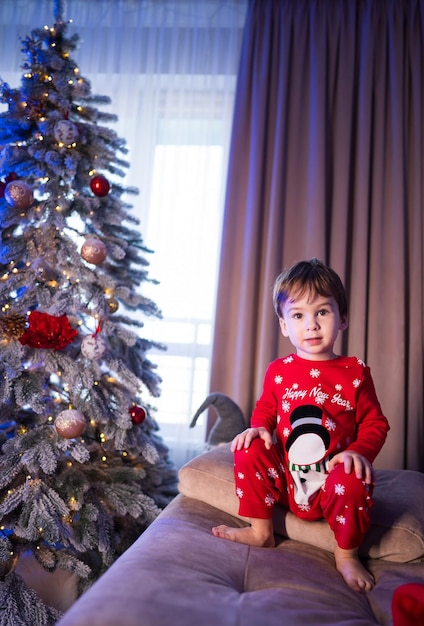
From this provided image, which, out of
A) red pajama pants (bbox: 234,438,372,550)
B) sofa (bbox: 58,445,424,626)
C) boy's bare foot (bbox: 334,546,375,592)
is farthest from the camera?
red pajama pants (bbox: 234,438,372,550)

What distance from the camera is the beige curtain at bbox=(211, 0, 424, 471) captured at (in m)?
2.86

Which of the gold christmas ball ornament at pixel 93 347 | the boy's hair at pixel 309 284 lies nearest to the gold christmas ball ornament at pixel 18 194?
the gold christmas ball ornament at pixel 93 347

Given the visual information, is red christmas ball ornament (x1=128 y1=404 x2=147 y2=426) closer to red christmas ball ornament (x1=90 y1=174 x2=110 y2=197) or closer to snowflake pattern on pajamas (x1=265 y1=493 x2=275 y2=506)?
snowflake pattern on pajamas (x1=265 y1=493 x2=275 y2=506)

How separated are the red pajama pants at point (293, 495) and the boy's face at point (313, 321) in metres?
0.32

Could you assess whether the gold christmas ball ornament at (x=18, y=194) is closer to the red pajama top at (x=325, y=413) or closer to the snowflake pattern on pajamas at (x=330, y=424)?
the red pajama top at (x=325, y=413)

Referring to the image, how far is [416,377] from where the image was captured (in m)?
2.80

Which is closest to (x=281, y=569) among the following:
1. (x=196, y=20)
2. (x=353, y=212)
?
(x=353, y=212)

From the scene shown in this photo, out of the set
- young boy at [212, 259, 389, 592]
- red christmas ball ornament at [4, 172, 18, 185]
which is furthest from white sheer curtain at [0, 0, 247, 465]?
young boy at [212, 259, 389, 592]

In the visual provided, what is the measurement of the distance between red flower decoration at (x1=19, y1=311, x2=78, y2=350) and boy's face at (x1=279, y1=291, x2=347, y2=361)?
795mm

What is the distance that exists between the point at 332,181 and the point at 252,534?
212cm

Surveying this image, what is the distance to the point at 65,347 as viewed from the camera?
2.01m

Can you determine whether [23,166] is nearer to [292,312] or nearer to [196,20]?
[292,312]

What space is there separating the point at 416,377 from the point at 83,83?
83.4 inches

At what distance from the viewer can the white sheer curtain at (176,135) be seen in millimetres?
3086
